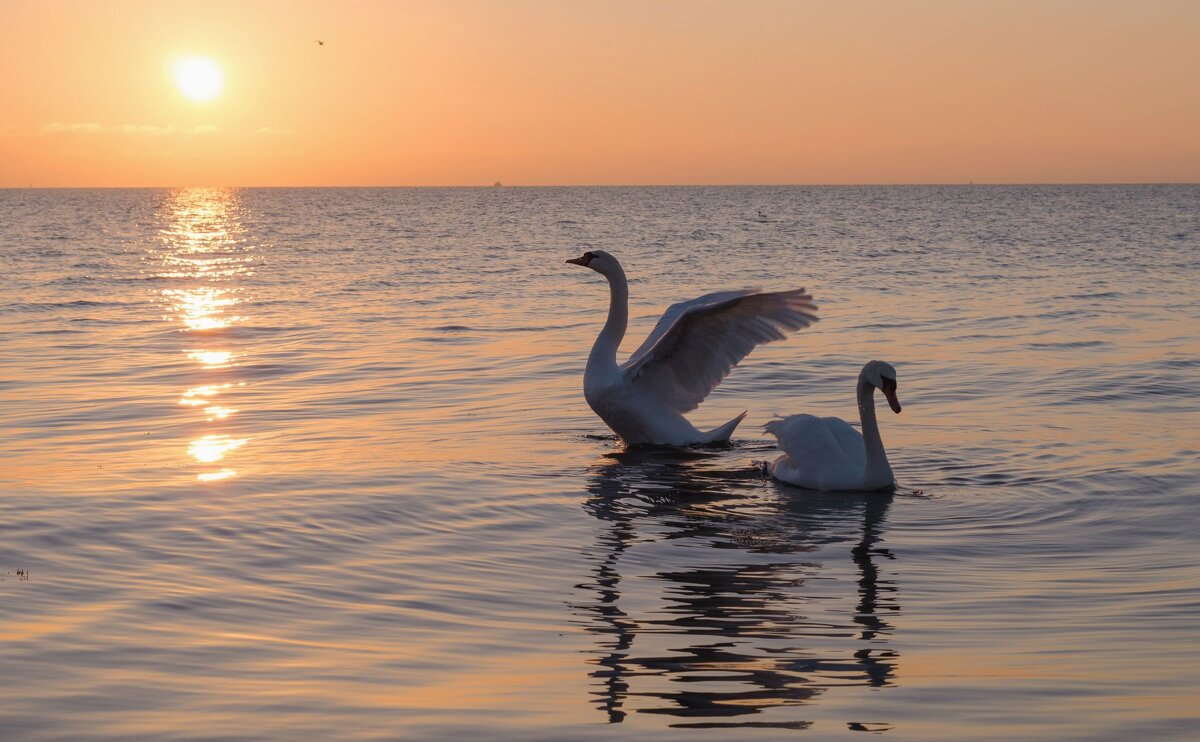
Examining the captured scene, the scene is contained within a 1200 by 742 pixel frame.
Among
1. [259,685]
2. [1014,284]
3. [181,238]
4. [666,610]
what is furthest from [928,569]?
[181,238]

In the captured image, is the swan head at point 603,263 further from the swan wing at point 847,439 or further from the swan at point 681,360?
the swan wing at point 847,439

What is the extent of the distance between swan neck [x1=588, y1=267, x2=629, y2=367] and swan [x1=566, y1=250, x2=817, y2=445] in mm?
12

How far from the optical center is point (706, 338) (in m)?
12.0

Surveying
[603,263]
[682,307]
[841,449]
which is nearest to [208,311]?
[603,263]

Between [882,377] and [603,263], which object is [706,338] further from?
[882,377]

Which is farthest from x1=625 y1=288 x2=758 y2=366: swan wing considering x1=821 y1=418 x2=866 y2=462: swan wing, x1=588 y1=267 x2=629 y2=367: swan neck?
x1=821 y1=418 x2=866 y2=462: swan wing

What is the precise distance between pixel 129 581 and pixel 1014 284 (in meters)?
26.2

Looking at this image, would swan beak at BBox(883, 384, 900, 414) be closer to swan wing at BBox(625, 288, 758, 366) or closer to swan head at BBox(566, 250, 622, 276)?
swan wing at BBox(625, 288, 758, 366)

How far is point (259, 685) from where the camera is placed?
5.37 m

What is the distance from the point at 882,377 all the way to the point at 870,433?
404mm

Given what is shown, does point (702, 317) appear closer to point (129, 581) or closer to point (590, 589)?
point (590, 589)

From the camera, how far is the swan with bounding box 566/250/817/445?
11617 millimetres

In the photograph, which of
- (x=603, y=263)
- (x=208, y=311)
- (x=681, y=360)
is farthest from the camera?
(x=208, y=311)

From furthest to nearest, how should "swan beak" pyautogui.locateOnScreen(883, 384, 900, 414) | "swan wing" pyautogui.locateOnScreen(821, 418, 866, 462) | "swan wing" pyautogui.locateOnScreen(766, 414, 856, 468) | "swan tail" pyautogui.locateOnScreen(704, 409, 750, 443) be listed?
"swan tail" pyautogui.locateOnScreen(704, 409, 750, 443) < "swan wing" pyautogui.locateOnScreen(821, 418, 866, 462) < "swan wing" pyautogui.locateOnScreen(766, 414, 856, 468) < "swan beak" pyautogui.locateOnScreen(883, 384, 900, 414)
